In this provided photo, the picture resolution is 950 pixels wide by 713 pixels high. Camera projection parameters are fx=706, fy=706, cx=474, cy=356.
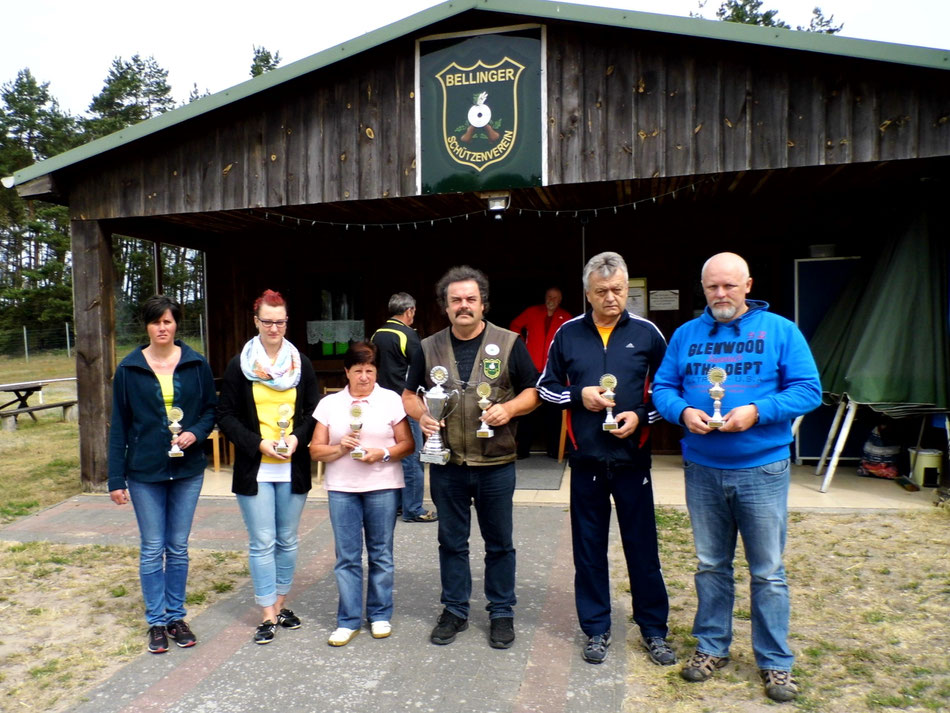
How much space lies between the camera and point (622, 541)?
3.29 metres

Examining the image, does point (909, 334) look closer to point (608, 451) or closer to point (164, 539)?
point (608, 451)

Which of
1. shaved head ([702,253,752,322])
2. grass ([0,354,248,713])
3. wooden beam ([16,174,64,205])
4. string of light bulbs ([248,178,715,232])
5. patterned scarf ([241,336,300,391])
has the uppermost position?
wooden beam ([16,174,64,205])

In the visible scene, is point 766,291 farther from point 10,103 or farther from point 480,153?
point 10,103

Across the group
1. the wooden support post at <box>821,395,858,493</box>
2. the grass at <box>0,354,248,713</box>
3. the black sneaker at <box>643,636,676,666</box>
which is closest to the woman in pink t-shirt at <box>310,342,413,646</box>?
the grass at <box>0,354,248,713</box>

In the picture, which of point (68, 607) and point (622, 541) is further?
point (68, 607)

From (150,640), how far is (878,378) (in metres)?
5.74

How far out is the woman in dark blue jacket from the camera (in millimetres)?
3428

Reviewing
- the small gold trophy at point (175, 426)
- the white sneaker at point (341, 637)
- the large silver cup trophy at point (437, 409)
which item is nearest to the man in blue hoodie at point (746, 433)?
the large silver cup trophy at point (437, 409)

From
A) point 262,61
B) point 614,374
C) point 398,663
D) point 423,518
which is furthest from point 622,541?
point 262,61

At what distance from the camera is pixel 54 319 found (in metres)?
31.4

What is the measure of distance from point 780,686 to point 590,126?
439 centimetres

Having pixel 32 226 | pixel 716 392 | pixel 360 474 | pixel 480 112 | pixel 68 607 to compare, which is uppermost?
pixel 32 226

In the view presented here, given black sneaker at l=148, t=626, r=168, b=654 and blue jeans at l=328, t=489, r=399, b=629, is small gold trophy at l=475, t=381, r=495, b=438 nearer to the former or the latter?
blue jeans at l=328, t=489, r=399, b=629

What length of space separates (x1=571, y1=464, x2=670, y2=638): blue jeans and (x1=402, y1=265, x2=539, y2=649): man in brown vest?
34 centimetres
